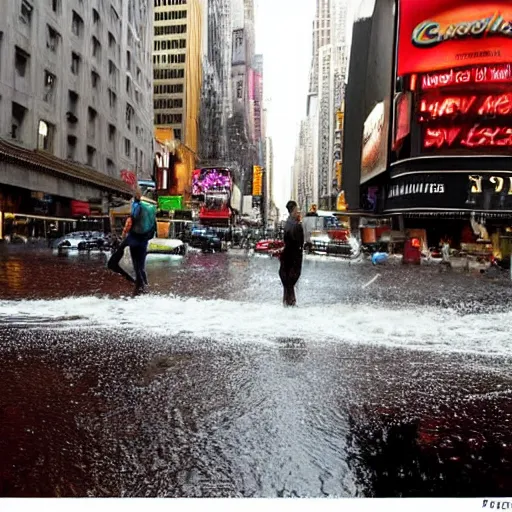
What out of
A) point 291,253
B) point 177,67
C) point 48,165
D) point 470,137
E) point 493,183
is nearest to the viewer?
point 291,253

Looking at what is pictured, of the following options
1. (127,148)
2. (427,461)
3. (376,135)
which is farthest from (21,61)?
(427,461)

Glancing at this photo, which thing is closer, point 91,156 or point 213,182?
point 213,182

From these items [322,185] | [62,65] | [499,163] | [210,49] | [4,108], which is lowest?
[322,185]

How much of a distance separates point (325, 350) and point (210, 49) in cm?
6679

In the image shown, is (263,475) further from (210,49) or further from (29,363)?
(210,49)

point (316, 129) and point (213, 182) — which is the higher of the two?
point (316, 129)

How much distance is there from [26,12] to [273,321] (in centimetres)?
1943

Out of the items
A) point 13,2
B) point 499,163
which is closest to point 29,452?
point 499,163

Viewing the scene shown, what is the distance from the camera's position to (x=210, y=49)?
→ 63781 millimetres

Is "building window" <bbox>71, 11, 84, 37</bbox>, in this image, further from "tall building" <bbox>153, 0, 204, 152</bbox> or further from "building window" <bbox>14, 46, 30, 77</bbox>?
"tall building" <bbox>153, 0, 204, 152</bbox>

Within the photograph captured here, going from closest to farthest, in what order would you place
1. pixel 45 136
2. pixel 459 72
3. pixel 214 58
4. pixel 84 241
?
1. pixel 459 72
2. pixel 84 241
3. pixel 45 136
4. pixel 214 58

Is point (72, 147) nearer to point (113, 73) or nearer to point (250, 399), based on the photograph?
point (113, 73)

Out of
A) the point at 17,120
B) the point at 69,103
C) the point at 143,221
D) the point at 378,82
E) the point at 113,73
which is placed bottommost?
the point at 143,221

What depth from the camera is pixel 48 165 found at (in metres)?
16.5
